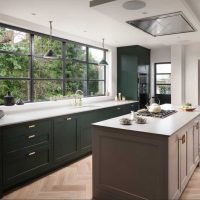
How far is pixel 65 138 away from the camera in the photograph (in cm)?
385

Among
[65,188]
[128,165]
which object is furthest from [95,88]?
[128,165]

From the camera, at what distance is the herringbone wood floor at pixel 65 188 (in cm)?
282

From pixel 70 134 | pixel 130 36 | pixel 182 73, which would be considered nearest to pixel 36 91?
pixel 70 134

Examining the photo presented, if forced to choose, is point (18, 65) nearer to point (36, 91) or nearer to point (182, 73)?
point (36, 91)

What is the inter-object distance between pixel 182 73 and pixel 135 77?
4.76ft

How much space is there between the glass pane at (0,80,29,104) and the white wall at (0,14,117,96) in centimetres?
104

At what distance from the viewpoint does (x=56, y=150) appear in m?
3.66

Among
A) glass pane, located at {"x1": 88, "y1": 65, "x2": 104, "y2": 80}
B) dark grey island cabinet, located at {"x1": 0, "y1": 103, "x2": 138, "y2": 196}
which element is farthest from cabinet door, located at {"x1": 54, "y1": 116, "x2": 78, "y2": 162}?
glass pane, located at {"x1": 88, "y1": 65, "x2": 104, "y2": 80}

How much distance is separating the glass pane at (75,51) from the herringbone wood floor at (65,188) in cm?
288

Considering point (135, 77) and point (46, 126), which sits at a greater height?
point (135, 77)

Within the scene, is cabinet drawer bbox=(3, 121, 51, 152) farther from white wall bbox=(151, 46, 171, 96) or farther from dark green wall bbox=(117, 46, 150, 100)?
white wall bbox=(151, 46, 171, 96)

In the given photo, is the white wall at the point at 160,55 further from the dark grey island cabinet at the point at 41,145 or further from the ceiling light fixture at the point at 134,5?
the ceiling light fixture at the point at 134,5

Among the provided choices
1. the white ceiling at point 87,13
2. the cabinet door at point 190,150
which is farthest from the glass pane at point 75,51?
the cabinet door at point 190,150

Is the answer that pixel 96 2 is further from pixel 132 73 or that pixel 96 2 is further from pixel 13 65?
pixel 132 73
